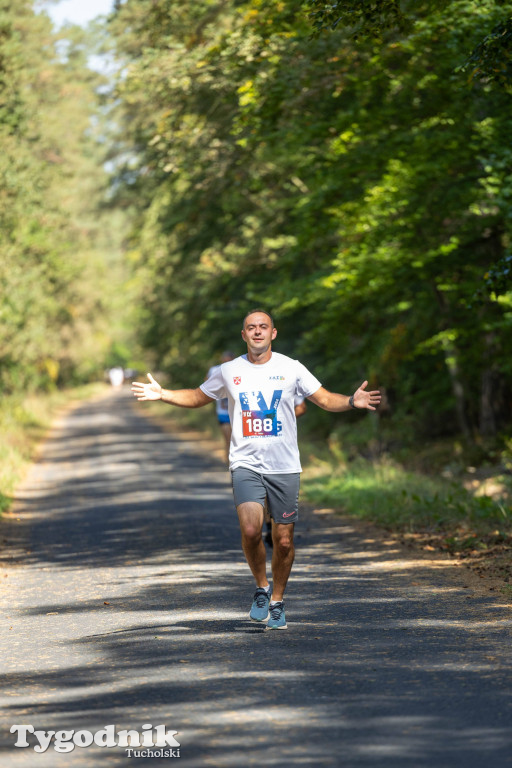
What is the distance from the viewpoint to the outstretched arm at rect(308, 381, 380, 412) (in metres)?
7.46

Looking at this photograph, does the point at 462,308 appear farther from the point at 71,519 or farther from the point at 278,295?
the point at 71,519

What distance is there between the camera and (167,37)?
58.3 feet

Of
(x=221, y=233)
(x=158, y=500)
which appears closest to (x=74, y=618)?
(x=158, y=500)

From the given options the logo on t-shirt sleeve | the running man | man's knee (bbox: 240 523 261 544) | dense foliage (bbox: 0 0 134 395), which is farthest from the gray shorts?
dense foliage (bbox: 0 0 134 395)

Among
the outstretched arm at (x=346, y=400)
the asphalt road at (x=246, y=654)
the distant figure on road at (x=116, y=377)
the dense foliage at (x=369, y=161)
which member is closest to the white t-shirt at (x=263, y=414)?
the outstretched arm at (x=346, y=400)

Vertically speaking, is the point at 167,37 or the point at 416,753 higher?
the point at 167,37

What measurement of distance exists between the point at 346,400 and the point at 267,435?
0.61 m

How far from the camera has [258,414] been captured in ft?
24.7

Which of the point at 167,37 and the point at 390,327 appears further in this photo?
the point at 390,327

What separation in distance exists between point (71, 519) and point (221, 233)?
43.8 feet

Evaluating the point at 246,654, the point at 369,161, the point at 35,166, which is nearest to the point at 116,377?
the point at 35,166

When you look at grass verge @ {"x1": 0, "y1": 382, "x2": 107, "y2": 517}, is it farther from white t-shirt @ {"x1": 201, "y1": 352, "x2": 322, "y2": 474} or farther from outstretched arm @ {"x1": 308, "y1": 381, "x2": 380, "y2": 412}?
outstretched arm @ {"x1": 308, "y1": 381, "x2": 380, "y2": 412}

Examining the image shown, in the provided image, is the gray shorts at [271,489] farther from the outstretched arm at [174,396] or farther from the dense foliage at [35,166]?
the dense foliage at [35,166]

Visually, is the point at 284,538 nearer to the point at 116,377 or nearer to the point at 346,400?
the point at 346,400
